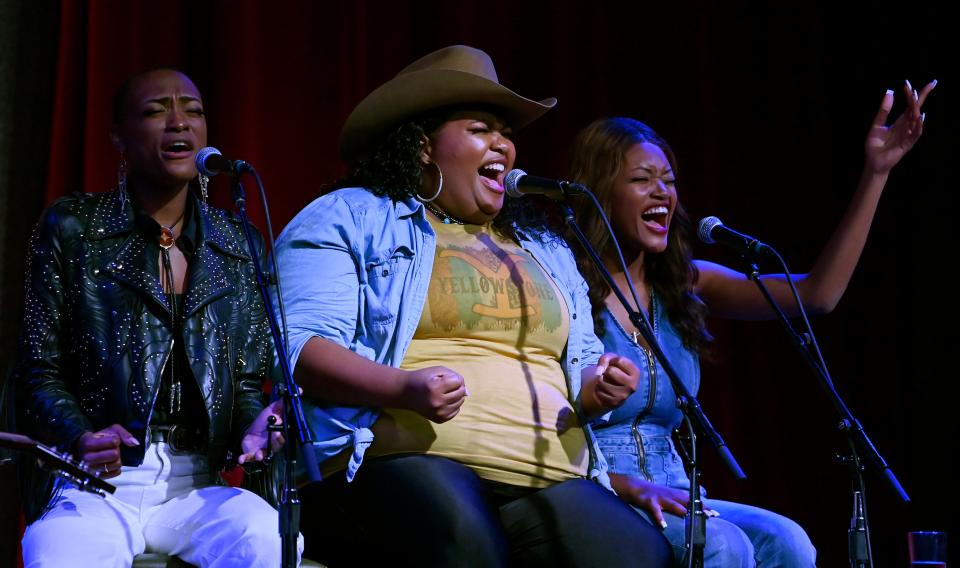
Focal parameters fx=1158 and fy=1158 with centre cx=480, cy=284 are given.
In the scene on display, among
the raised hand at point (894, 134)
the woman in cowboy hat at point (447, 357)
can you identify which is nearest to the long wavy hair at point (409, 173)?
the woman in cowboy hat at point (447, 357)

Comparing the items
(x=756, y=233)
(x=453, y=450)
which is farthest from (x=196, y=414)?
(x=756, y=233)

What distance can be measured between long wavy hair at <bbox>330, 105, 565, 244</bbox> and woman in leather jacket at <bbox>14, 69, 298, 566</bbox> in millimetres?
383

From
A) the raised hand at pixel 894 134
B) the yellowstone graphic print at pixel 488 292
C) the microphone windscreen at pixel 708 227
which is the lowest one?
the yellowstone graphic print at pixel 488 292

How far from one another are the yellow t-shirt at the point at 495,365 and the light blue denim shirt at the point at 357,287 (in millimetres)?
43

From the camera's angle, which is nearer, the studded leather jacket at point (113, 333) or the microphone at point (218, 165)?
the microphone at point (218, 165)

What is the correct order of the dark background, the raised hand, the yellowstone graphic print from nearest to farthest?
the yellowstone graphic print → the raised hand → the dark background

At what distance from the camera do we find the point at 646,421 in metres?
3.37

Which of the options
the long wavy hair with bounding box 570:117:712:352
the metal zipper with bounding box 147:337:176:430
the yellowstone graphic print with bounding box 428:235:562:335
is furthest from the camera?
the long wavy hair with bounding box 570:117:712:352

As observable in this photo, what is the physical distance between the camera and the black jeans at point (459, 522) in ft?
8.09

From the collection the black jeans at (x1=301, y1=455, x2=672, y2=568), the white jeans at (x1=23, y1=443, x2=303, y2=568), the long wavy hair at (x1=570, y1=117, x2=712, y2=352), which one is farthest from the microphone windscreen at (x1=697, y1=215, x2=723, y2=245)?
the white jeans at (x1=23, y1=443, x2=303, y2=568)

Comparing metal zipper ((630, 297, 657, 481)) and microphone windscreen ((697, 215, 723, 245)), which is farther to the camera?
metal zipper ((630, 297, 657, 481))

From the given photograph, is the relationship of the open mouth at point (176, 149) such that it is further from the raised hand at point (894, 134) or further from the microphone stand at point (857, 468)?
the raised hand at point (894, 134)

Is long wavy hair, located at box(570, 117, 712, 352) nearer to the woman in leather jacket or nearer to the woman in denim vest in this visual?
the woman in denim vest

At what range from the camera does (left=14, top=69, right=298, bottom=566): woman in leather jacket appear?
8.20 ft
